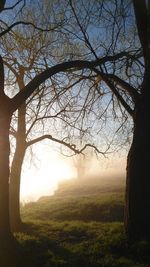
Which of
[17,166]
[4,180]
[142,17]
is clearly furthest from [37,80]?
[17,166]

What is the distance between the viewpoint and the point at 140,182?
10719 mm

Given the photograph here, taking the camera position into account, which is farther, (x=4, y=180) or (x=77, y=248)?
(x=77, y=248)

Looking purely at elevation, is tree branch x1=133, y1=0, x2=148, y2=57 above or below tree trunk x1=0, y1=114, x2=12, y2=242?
above

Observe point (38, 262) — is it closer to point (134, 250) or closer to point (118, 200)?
point (134, 250)

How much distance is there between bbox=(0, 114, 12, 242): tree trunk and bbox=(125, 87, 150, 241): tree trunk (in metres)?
3.47

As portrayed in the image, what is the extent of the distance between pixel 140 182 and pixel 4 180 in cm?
384

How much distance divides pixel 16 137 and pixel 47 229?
15.3 ft

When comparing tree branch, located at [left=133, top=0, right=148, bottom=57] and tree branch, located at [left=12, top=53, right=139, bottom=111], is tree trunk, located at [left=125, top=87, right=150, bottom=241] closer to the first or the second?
tree branch, located at [left=133, top=0, right=148, bottom=57]

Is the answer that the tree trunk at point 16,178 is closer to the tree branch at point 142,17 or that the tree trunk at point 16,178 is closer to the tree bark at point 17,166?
the tree bark at point 17,166

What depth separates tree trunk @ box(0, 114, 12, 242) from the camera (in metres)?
10.2

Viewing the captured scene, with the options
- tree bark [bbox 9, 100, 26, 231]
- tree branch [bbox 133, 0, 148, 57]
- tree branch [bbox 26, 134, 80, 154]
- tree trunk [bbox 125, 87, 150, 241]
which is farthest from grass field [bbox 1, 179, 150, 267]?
tree branch [bbox 133, 0, 148, 57]

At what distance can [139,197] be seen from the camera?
35.2 ft

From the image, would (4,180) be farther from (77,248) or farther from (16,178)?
(16,178)

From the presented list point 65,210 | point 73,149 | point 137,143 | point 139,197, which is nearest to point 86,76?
point 137,143
